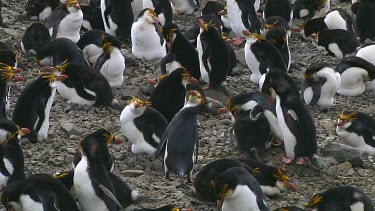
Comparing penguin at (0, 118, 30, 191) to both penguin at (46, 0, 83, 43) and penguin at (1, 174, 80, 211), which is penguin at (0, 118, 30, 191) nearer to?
penguin at (1, 174, 80, 211)

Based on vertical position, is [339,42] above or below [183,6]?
below

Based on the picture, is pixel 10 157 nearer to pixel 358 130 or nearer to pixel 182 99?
pixel 182 99

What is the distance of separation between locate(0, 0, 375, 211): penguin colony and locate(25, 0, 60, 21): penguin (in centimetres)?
1

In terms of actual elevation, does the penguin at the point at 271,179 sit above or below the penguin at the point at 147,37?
below

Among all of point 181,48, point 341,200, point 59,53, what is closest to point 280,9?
point 181,48

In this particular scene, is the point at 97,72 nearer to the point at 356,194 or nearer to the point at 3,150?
the point at 3,150

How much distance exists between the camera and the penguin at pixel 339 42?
11.7m

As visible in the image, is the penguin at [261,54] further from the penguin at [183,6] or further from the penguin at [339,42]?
the penguin at [183,6]

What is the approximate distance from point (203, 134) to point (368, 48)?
285 centimetres

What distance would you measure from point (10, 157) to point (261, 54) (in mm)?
3772

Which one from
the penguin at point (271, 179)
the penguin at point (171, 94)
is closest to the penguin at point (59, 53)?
the penguin at point (171, 94)

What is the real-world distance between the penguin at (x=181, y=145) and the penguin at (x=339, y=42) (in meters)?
4.01

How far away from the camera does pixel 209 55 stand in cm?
1016

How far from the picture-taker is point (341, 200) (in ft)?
24.3
